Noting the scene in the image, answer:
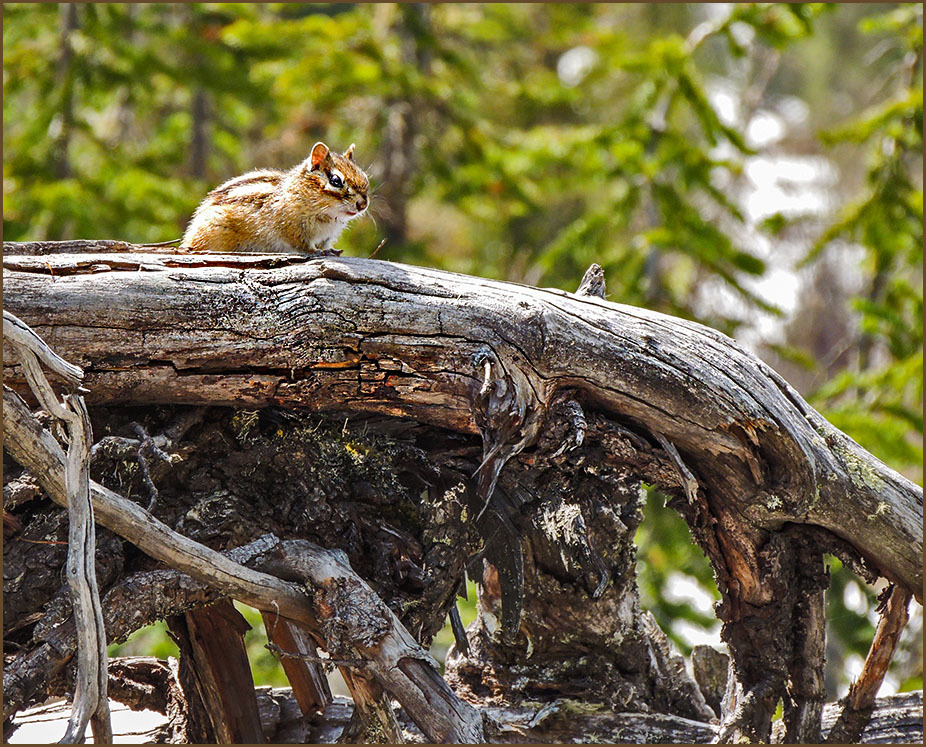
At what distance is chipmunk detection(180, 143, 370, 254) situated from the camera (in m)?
4.05

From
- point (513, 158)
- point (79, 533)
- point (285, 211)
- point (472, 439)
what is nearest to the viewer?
point (79, 533)

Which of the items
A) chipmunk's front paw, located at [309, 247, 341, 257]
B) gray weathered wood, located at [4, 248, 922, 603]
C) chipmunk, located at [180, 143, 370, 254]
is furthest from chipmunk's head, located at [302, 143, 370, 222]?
gray weathered wood, located at [4, 248, 922, 603]

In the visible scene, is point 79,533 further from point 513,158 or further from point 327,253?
point 513,158

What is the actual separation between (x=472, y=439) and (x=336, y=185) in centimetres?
123

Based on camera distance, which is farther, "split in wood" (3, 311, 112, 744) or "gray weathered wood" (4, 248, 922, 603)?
"gray weathered wood" (4, 248, 922, 603)

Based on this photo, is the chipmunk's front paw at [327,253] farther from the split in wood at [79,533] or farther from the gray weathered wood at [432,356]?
the split in wood at [79,533]

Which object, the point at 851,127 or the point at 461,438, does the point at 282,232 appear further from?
the point at 851,127

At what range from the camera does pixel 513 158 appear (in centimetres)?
1002

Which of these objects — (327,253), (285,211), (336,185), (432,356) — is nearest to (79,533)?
(432,356)

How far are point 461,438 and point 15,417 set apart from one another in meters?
1.61

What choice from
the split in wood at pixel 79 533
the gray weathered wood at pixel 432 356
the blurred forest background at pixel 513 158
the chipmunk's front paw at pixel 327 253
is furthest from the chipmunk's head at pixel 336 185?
the blurred forest background at pixel 513 158

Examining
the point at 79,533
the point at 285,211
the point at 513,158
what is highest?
the point at 513,158

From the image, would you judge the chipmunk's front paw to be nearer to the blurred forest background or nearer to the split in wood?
the split in wood

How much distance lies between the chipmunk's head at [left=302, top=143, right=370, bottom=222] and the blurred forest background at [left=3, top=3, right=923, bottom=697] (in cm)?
452
